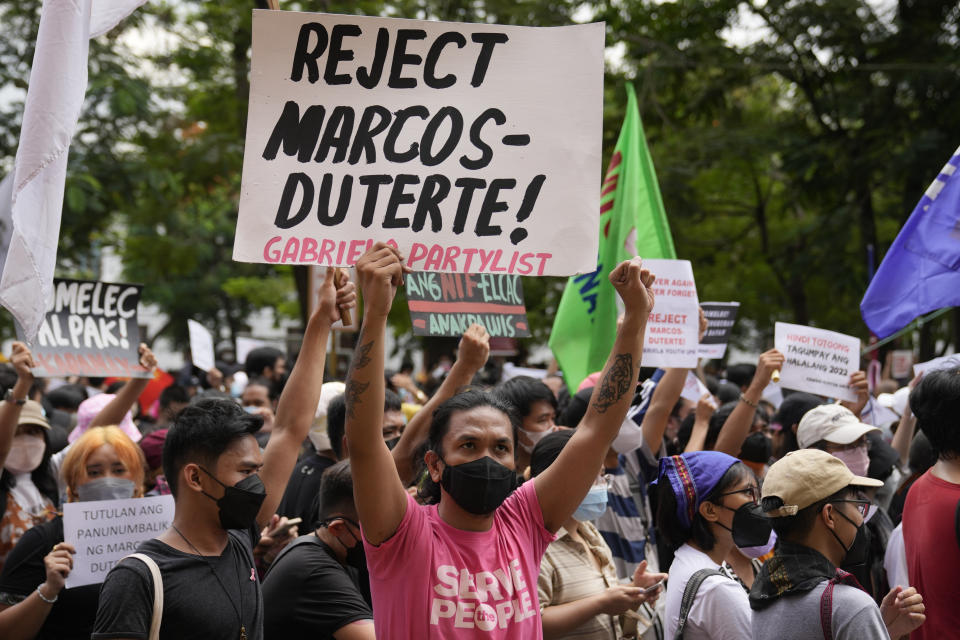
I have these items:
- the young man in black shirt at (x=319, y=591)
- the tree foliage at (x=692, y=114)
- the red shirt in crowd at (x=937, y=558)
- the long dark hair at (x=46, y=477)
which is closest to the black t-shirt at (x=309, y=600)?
the young man in black shirt at (x=319, y=591)

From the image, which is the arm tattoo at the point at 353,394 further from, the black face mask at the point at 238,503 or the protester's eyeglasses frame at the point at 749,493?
the protester's eyeglasses frame at the point at 749,493

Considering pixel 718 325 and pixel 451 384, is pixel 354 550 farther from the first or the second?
pixel 718 325

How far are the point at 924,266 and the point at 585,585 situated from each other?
3.26 m

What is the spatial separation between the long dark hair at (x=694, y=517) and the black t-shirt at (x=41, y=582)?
7.55 feet

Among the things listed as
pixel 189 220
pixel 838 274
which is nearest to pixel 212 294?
pixel 189 220

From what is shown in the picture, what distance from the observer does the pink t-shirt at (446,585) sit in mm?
2979

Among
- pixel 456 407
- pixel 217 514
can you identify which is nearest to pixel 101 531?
pixel 217 514

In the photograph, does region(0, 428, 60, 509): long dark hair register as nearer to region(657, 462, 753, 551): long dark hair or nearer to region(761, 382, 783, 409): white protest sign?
region(657, 462, 753, 551): long dark hair

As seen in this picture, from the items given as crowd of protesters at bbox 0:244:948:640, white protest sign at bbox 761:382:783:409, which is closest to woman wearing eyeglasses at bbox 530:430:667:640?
crowd of protesters at bbox 0:244:948:640

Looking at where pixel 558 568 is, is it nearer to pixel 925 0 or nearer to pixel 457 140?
pixel 457 140

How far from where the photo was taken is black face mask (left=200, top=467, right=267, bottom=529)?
358 cm

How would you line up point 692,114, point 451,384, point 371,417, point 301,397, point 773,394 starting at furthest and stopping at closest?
point 692,114 → point 773,394 → point 451,384 → point 301,397 → point 371,417

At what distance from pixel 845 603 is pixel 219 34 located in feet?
58.8

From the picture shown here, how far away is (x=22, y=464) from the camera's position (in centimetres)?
576
